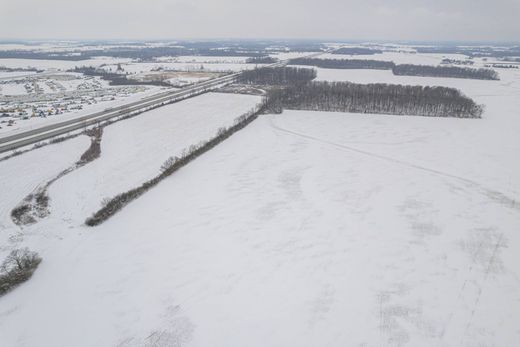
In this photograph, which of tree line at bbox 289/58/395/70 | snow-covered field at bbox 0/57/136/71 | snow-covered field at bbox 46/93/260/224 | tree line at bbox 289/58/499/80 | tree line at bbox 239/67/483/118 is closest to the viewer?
snow-covered field at bbox 46/93/260/224

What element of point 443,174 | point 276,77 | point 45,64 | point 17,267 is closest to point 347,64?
point 276,77

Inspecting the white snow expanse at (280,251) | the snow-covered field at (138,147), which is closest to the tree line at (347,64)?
the snow-covered field at (138,147)

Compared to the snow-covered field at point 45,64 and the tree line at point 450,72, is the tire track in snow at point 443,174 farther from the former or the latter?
the snow-covered field at point 45,64

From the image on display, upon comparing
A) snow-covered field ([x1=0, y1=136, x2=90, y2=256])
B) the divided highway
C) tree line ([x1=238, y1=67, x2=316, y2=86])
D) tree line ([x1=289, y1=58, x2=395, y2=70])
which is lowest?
snow-covered field ([x1=0, y1=136, x2=90, y2=256])

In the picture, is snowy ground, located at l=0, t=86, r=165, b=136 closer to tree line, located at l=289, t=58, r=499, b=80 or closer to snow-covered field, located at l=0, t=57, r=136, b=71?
snow-covered field, located at l=0, t=57, r=136, b=71

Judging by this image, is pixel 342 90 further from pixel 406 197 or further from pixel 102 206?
pixel 102 206

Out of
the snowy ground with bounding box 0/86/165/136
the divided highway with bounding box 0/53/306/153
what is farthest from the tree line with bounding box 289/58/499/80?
the snowy ground with bounding box 0/86/165/136

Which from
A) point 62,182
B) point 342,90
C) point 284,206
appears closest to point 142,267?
point 284,206
